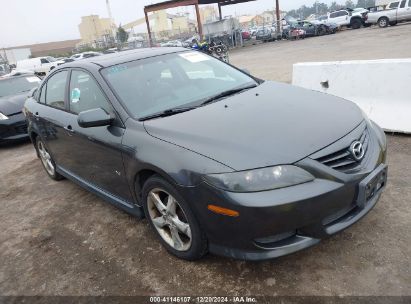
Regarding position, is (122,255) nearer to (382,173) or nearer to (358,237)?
(358,237)

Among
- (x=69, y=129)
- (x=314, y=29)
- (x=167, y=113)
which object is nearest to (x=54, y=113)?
(x=69, y=129)

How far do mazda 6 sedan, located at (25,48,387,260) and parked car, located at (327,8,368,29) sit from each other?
29.8 meters

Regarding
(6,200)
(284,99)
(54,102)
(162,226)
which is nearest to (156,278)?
(162,226)

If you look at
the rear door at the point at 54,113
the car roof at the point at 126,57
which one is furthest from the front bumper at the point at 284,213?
the rear door at the point at 54,113

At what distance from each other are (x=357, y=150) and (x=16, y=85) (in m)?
8.78

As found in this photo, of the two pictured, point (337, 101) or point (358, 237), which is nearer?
point (358, 237)

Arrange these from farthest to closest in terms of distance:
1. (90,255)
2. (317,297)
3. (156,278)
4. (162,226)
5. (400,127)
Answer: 1. (400,127)
2. (90,255)
3. (162,226)
4. (156,278)
5. (317,297)

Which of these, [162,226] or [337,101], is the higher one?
[337,101]

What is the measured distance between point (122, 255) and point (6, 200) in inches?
102

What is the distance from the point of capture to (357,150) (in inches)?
98.9

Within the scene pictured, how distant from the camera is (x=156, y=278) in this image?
280cm

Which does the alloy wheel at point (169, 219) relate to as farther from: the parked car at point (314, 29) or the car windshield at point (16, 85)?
the parked car at point (314, 29)

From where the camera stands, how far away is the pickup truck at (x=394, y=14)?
974 inches

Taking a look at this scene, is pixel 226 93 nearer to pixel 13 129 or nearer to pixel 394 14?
pixel 13 129
